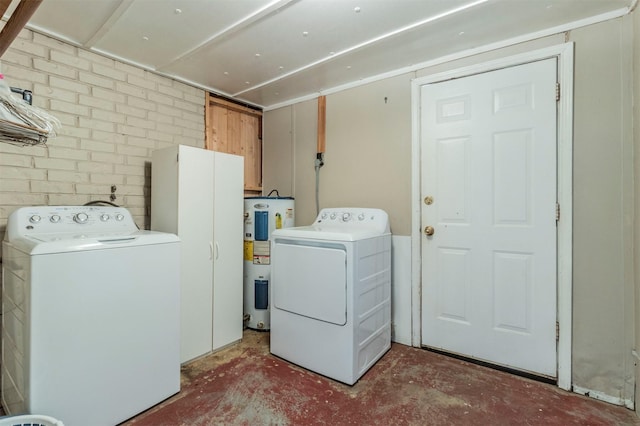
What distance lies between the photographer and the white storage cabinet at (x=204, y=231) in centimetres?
234

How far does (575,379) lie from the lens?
2.01 m

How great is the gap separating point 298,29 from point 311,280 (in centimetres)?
172

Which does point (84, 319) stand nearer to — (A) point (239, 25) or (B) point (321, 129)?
(A) point (239, 25)

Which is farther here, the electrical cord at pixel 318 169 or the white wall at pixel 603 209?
the electrical cord at pixel 318 169

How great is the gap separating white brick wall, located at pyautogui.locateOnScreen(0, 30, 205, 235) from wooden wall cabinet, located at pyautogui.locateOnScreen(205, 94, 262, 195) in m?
0.31

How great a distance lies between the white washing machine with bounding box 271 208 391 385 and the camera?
2080 mm

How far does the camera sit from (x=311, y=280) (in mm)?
2229

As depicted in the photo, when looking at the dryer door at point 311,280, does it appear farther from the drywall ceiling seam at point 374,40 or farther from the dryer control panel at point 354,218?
the drywall ceiling seam at point 374,40

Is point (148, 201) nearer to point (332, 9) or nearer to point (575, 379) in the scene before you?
point (332, 9)

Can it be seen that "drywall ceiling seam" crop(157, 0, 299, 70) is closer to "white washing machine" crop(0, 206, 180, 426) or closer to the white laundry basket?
"white washing machine" crop(0, 206, 180, 426)

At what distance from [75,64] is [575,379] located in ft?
13.3

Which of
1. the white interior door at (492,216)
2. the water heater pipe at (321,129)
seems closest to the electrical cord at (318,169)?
the water heater pipe at (321,129)

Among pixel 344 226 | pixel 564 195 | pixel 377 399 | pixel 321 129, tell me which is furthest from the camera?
pixel 321 129

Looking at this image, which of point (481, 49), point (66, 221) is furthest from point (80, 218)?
point (481, 49)
